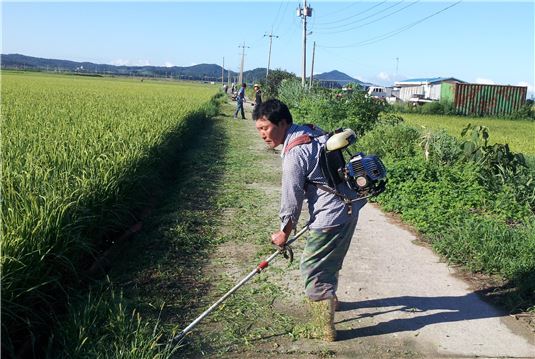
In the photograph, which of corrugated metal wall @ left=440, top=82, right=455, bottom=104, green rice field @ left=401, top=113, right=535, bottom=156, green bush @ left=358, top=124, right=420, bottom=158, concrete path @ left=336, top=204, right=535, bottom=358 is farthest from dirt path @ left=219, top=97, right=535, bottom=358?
corrugated metal wall @ left=440, top=82, right=455, bottom=104

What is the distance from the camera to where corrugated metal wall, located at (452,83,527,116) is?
33.4 metres

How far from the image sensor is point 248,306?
13.2 ft

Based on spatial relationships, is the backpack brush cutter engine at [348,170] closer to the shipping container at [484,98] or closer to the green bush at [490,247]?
the green bush at [490,247]

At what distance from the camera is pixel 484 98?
110ft

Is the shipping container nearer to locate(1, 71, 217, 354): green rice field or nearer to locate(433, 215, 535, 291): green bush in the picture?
locate(1, 71, 217, 354): green rice field

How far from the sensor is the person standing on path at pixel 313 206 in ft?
11.0

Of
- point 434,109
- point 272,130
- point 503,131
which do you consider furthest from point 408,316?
point 434,109

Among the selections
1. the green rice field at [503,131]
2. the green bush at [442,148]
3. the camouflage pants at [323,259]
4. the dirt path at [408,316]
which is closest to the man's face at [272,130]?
the camouflage pants at [323,259]

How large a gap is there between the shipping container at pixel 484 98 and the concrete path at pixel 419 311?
30644mm

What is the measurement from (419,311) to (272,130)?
2.03 m

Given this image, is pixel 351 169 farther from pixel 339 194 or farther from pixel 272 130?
pixel 272 130

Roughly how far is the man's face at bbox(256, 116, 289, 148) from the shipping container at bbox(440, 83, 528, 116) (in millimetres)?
32578

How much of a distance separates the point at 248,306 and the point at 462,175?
4733mm

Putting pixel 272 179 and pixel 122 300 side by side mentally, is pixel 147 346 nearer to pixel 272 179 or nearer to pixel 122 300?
pixel 122 300
